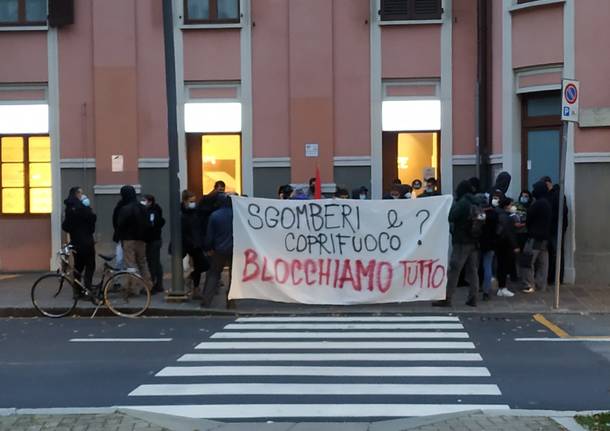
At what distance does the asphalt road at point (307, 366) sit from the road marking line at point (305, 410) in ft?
0.05

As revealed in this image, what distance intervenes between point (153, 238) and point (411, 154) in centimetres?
632

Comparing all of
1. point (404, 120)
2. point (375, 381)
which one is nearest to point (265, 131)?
point (404, 120)

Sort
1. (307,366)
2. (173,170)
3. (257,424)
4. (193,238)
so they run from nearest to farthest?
(257,424)
(307,366)
(173,170)
(193,238)

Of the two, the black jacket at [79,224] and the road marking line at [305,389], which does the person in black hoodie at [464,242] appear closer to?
the road marking line at [305,389]

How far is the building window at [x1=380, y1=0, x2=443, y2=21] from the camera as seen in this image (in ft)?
58.2

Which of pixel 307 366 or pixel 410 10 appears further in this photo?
pixel 410 10

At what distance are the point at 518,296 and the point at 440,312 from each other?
1.87 metres

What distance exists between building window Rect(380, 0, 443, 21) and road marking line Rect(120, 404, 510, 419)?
12149mm

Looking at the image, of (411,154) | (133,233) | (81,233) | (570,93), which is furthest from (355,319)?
(411,154)

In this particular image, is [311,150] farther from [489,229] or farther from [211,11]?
[489,229]

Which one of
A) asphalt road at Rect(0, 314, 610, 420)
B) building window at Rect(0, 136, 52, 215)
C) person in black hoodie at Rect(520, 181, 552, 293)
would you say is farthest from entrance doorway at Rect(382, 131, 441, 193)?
building window at Rect(0, 136, 52, 215)

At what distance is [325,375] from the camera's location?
8.44m

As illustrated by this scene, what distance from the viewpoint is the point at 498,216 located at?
13695 millimetres

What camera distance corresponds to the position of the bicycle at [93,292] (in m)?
13.0
